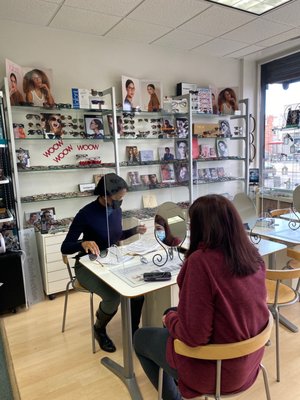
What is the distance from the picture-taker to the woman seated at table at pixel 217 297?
3.71 ft

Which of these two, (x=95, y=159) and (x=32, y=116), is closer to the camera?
(x=32, y=116)

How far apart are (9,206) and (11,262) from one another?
531 mm

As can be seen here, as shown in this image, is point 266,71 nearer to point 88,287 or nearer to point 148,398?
point 88,287

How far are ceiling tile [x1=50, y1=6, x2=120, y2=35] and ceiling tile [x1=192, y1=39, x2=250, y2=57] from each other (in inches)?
51.0

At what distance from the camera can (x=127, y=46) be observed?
141 inches

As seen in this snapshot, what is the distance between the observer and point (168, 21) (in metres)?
3.05

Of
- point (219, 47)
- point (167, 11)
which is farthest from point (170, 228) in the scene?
point (219, 47)

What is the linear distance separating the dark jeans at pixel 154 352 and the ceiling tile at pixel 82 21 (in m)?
2.71

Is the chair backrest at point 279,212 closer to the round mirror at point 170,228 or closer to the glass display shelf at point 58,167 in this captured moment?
the round mirror at point 170,228

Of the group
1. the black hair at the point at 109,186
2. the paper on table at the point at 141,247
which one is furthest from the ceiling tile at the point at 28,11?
the paper on table at the point at 141,247

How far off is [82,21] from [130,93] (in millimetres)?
875

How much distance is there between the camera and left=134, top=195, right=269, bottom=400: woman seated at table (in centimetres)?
113

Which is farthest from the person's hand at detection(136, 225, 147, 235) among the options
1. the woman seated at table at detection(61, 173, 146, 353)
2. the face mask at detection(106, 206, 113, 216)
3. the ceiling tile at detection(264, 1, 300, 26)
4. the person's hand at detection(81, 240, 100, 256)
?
the ceiling tile at detection(264, 1, 300, 26)

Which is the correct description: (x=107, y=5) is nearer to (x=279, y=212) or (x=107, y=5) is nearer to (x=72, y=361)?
(x=279, y=212)
